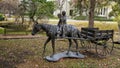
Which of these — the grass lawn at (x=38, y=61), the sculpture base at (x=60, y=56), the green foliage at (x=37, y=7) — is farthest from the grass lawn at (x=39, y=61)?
the green foliage at (x=37, y=7)

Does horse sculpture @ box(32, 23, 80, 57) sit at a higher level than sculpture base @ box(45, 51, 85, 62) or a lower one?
higher

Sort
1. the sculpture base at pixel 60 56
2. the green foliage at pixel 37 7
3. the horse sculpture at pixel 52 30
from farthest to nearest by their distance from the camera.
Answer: the green foliage at pixel 37 7 → the sculpture base at pixel 60 56 → the horse sculpture at pixel 52 30

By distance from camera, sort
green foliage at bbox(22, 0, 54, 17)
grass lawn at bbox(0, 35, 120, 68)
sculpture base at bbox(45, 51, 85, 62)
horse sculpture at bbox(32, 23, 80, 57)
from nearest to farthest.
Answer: grass lawn at bbox(0, 35, 120, 68)
horse sculpture at bbox(32, 23, 80, 57)
sculpture base at bbox(45, 51, 85, 62)
green foliage at bbox(22, 0, 54, 17)

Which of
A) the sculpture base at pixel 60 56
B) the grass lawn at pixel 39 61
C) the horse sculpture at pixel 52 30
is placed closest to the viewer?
the grass lawn at pixel 39 61

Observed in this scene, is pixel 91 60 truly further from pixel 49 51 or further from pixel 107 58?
pixel 49 51

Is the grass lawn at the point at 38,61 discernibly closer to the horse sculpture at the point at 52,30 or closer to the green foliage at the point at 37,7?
the horse sculpture at the point at 52,30

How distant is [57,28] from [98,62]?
7.11 ft

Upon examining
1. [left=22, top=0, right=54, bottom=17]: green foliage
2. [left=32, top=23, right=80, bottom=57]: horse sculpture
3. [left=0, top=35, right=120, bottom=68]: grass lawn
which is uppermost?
[left=22, top=0, right=54, bottom=17]: green foliage

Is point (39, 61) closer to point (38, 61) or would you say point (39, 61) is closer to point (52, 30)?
point (38, 61)

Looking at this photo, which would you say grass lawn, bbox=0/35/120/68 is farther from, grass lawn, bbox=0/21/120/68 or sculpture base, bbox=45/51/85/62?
sculpture base, bbox=45/51/85/62

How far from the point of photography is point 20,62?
29.7 feet

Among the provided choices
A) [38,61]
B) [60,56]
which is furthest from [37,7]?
[38,61]

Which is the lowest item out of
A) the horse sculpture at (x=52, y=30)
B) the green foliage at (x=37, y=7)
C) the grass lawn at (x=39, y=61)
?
the grass lawn at (x=39, y=61)

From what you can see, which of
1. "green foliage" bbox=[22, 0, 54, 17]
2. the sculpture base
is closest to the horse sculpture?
the sculpture base
